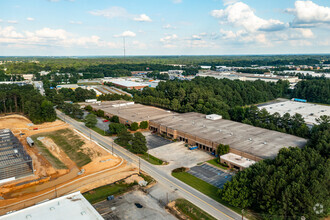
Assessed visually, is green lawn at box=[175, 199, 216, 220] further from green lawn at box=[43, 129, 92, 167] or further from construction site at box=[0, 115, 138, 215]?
green lawn at box=[43, 129, 92, 167]

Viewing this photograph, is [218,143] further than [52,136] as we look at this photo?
No

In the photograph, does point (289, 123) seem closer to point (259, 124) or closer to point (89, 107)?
point (259, 124)

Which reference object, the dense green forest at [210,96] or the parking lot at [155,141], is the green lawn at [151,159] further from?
the dense green forest at [210,96]

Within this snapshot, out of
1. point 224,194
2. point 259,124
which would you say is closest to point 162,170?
point 224,194

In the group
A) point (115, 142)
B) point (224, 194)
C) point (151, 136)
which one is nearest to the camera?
point (224, 194)

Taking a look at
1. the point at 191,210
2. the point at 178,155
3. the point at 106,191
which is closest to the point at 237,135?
the point at 178,155

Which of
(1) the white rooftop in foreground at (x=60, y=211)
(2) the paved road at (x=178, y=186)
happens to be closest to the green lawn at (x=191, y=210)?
(2) the paved road at (x=178, y=186)

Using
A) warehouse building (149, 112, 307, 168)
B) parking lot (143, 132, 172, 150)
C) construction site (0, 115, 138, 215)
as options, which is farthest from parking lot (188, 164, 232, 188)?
parking lot (143, 132, 172, 150)
